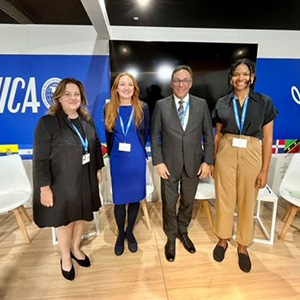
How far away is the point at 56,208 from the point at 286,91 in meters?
2.87

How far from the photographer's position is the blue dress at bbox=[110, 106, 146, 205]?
191 cm

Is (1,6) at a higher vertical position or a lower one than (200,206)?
higher

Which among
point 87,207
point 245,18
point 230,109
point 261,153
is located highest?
point 245,18

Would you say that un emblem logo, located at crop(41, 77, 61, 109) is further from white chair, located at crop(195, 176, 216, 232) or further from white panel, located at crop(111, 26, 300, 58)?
white chair, located at crop(195, 176, 216, 232)

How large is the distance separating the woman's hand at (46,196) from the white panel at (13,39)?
1.78 metres

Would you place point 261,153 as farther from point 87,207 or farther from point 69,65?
point 69,65

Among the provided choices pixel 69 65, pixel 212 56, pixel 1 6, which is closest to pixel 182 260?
pixel 212 56

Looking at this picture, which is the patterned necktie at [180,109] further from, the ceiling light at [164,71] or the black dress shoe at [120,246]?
the black dress shoe at [120,246]

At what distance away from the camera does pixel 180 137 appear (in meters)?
1.83

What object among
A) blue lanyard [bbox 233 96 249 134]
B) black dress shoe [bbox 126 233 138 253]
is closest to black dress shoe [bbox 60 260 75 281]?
black dress shoe [bbox 126 233 138 253]

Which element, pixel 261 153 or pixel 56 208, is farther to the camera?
pixel 261 153

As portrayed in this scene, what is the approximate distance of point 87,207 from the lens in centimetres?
176

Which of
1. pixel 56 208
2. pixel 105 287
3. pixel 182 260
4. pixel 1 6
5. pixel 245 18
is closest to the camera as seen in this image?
pixel 56 208

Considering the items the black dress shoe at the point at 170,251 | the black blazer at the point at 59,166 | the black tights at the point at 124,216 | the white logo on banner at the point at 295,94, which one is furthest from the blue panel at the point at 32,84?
the white logo on banner at the point at 295,94
